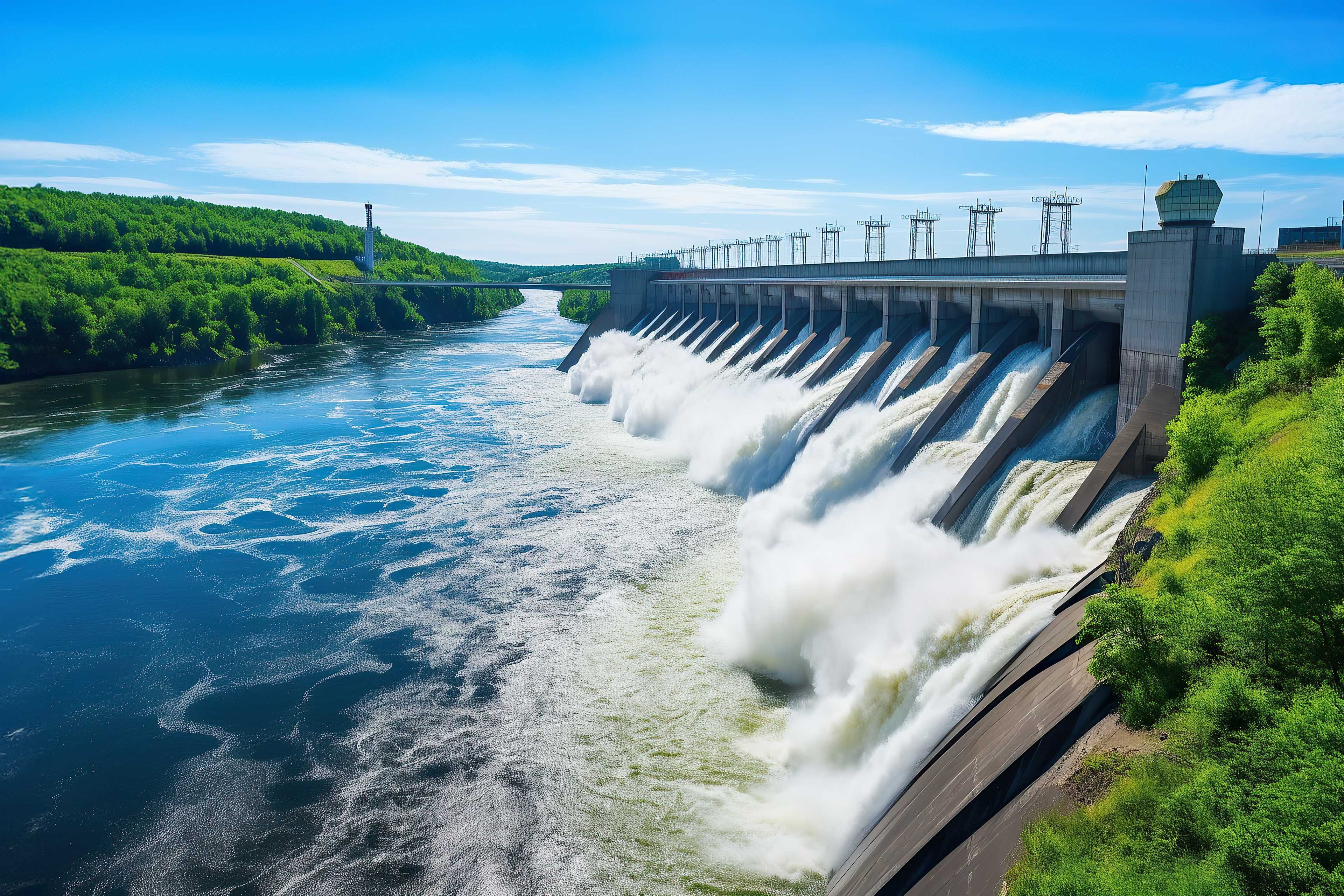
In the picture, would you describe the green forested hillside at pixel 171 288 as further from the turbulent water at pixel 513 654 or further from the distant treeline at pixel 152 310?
the turbulent water at pixel 513 654

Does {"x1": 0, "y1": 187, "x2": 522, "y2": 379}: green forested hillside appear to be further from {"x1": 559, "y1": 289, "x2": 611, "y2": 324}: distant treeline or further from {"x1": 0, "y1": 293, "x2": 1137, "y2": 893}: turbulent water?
{"x1": 0, "y1": 293, "x2": 1137, "y2": 893}: turbulent water

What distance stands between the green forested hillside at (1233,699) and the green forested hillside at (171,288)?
3134 inches

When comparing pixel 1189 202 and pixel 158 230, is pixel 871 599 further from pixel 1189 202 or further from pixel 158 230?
pixel 158 230

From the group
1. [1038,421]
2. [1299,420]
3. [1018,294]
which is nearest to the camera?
[1299,420]

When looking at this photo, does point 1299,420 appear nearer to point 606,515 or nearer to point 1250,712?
point 1250,712

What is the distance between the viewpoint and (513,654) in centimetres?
2034

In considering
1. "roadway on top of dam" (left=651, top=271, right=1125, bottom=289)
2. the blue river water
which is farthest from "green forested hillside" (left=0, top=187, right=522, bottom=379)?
Result: "roadway on top of dam" (left=651, top=271, right=1125, bottom=289)

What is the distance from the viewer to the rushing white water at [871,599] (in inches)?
541

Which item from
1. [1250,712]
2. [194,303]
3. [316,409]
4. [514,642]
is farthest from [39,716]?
[194,303]

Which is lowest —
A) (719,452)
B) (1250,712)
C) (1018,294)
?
(719,452)

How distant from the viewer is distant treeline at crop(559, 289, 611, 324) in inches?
5527

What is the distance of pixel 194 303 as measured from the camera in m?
81.5

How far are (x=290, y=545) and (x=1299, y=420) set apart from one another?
26.6 metres

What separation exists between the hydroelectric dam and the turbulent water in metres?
0.38
